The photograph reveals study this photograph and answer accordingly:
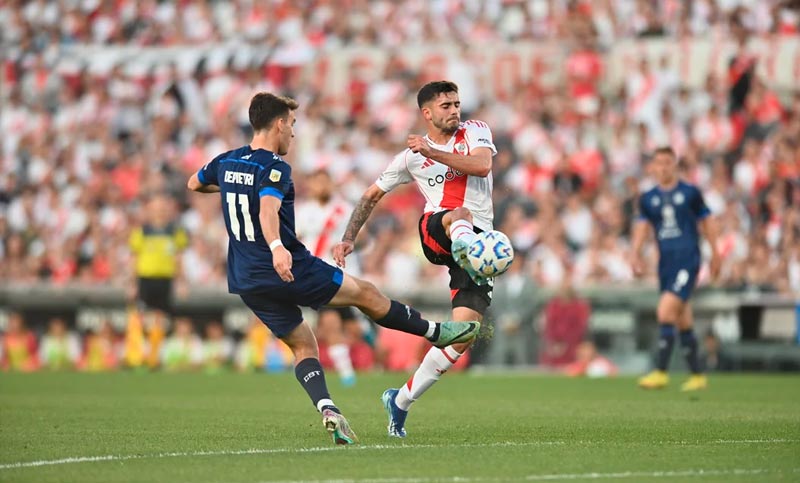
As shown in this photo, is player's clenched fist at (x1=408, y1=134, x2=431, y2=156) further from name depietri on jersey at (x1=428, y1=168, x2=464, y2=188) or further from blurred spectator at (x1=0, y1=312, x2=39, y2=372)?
blurred spectator at (x1=0, y1=312, x2=39, y2=372)

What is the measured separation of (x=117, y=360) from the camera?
23625 mm

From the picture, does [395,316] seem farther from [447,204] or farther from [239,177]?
[239,177]

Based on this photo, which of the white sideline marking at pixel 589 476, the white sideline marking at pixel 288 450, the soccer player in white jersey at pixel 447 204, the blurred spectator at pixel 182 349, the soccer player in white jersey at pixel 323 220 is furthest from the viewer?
the blurred spectator at pixel 182 349

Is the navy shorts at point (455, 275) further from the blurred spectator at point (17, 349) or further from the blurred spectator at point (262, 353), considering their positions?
the blurred spectator at point (17, 349)

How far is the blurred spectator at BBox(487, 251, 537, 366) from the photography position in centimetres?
2153

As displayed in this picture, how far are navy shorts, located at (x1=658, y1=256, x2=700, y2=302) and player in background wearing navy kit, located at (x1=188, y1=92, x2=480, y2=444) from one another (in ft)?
22.7

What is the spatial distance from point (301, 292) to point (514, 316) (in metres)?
12.6

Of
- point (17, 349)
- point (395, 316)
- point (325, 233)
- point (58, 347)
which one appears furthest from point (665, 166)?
point (17, 349)

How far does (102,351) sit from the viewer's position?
2361 centimetres

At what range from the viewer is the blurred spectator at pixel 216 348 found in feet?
74.8

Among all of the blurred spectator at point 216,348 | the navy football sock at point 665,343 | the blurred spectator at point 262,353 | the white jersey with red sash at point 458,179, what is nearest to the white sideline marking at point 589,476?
the white jersey with red sash at point 458,179

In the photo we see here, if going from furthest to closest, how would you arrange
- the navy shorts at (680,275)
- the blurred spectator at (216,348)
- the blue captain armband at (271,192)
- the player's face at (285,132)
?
the blurred spectator at (216,348) → the navy shorts at (680,275) → the player's face at (285,132) → the blue captain armband at (271,192)

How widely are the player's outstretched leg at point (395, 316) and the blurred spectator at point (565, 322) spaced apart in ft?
37.3

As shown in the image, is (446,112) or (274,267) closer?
(274,267)
